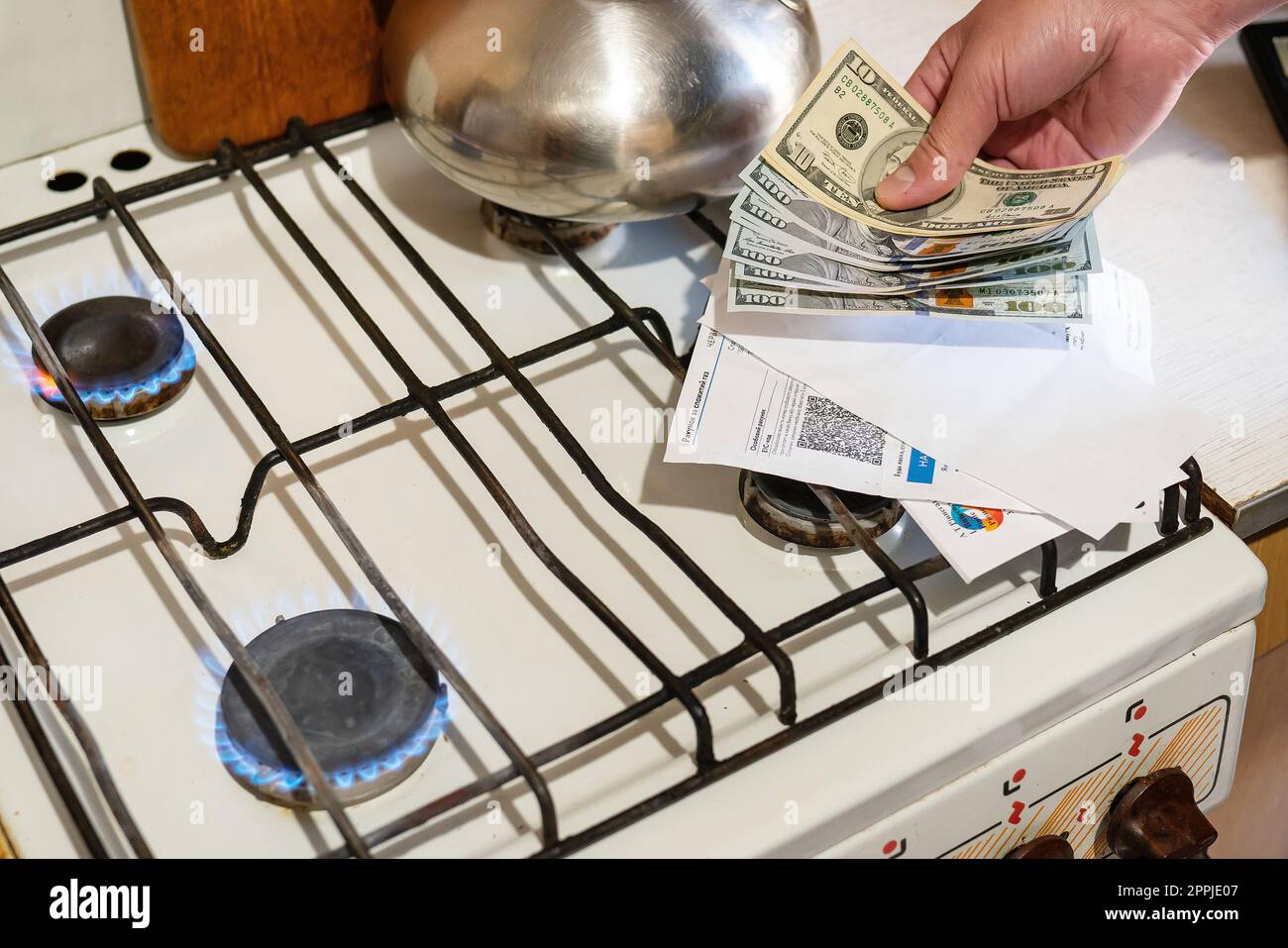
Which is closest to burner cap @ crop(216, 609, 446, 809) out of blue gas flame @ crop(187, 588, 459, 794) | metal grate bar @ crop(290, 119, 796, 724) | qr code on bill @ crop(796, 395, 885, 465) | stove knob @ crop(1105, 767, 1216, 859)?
blue gas flame @ crop(187, 588, 459, 794)

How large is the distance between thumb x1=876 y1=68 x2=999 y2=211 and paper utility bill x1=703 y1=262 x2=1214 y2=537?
0.26 feet

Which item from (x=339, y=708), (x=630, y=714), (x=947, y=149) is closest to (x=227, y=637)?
(x=339, y=708)

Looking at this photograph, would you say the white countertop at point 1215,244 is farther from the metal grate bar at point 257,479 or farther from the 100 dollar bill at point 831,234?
the metal grate bar at point 257,479

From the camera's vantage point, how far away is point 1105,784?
65 cm

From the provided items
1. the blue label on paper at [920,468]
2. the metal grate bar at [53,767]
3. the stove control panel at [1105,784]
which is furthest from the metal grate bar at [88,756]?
the blue label on paper at [920,468]

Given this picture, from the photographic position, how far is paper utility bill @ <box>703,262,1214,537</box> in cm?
66

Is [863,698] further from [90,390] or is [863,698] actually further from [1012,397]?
[90,390]

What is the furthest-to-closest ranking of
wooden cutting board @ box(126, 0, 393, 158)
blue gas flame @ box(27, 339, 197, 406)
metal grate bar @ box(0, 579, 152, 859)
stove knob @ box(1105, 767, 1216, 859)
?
wooden cutting board @ box(126, 0, 393, 158) < blue gas flame @ box(27, 339, 197, 406) < stove knob @ box(1105, 767, 1216, 859) < metal grate bar @ box(0, 579, 152, 859)

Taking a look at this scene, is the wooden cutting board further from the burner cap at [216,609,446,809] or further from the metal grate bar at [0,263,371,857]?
the burner cap at [216,609,446,809]

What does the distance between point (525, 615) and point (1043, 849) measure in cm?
28

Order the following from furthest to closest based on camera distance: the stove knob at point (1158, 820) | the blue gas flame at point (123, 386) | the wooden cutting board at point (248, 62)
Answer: the wooden cutting board at point (248, 62)
the blue gas flame at point (123, 386)
the stove knob at point (1158, 820)

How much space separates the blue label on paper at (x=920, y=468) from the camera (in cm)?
67
